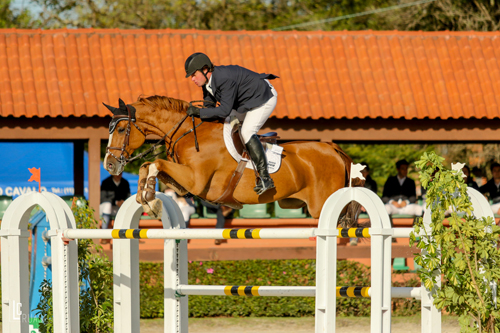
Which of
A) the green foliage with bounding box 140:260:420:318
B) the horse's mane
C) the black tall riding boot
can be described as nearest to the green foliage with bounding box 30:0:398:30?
the green foliage with bounding box 140:260:420:318

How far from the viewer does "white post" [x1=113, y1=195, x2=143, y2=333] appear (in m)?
5.09

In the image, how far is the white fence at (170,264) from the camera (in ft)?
13.8

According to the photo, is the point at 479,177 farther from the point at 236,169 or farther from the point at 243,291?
the point at 243,291

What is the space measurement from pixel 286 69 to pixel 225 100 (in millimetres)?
5581

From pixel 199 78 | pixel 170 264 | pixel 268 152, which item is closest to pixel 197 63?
pixel 199 78

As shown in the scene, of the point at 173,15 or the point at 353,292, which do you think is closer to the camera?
the point at 353,292

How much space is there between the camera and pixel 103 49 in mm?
10602

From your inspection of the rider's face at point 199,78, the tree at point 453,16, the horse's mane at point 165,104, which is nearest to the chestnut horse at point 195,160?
the horse's mane at point 165,104

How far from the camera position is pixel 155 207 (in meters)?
4.93

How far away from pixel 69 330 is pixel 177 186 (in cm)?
137

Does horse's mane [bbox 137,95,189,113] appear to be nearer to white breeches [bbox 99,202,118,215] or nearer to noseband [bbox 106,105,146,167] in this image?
noseband [bbox 106,105,146,167]

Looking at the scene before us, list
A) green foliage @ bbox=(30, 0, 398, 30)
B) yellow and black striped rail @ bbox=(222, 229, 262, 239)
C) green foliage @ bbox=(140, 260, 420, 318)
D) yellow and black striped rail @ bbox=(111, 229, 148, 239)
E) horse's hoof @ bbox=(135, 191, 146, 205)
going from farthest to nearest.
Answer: green foliage @ bbox=(30, 0, 398, 30) < green foliage @ bbox=(140, 260, 420, 318) < horse's hoof @ bbox=(135, 191, 146, 205) < yellow and black striped rail @ bbox=(111, 229, 148, 239) < yellow and black striped rail @ bbox=(222, 229, 262, 239)

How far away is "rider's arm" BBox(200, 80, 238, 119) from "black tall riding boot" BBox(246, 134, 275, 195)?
0.35 metres

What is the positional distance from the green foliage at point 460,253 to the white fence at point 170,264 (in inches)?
6.4
